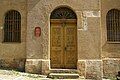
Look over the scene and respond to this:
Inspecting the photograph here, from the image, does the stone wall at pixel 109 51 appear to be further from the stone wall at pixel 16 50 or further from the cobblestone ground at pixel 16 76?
the stone wall at pixel 16 50

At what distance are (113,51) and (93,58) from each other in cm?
A: 150

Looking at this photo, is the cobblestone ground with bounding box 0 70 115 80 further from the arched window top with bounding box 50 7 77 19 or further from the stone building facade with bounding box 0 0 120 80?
the arched window top with bounding box 50 7 77 19

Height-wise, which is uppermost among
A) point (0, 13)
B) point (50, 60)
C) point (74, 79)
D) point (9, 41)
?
point (0, 13)

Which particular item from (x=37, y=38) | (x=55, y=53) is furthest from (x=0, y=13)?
(x=55, y=53)

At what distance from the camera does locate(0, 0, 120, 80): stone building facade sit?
1421 centimetres

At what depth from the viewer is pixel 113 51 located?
1495cm

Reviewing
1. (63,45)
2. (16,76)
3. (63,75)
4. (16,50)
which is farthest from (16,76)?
(63,45)

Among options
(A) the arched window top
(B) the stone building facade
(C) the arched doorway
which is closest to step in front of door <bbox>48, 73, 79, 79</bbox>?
(B) the stone building facade

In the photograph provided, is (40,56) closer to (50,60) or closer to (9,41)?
(50,60)

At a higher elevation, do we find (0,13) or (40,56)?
(0,13)

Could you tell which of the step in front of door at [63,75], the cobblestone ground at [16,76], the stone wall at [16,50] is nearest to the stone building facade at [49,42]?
the stone wall at [16,50]

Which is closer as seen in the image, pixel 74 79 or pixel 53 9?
pixel 74 79

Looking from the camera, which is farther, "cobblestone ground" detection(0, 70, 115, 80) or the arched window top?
the arched window top

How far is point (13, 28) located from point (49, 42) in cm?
235
